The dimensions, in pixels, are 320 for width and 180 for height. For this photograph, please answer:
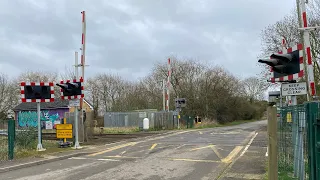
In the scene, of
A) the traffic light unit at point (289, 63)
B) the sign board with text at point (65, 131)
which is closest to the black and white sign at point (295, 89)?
the traffic light unit at point (289, 63)

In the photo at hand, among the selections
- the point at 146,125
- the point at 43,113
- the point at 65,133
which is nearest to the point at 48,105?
the point at 43,113

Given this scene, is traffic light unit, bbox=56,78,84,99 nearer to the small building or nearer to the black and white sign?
the black and white sign

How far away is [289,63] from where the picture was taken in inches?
291

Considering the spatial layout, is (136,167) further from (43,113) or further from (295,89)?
(43,113)

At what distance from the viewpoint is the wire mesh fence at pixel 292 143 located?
553 centimetres

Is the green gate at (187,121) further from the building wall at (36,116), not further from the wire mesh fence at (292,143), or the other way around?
the wire mesh fence at (292,143)

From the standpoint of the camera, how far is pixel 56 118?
155ft

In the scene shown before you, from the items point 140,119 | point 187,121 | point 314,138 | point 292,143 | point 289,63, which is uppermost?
point 289,63

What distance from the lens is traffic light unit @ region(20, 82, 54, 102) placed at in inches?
523

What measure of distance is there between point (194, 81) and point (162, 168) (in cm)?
4257

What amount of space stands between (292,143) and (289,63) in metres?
1.83

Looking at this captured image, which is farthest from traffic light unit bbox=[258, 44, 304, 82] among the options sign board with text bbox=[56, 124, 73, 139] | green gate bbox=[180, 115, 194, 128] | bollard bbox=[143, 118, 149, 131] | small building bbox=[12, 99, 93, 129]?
small building bbox=[12, 99, 93, 129]

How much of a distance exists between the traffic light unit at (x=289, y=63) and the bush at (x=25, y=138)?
1047cm

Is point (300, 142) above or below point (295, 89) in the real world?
below
